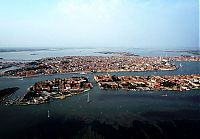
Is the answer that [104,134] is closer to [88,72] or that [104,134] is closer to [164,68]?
[88,72]

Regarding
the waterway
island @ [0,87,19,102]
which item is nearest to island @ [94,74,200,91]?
the waterway

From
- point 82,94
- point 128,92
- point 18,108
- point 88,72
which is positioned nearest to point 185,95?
point 128,92

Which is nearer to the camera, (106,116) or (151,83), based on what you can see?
(106,116)

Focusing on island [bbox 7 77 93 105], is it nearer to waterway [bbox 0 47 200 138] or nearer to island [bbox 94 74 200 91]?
waterway [bbox 0 47 200 138]

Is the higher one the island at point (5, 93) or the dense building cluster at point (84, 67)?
the dense building cluster at point (84, 67)

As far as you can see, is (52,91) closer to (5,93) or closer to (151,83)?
(5,93)

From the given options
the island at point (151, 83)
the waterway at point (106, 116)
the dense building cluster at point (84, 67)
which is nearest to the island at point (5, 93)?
the waterway at point (106, 116)

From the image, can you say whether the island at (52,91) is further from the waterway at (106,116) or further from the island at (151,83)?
the island at (151,83)

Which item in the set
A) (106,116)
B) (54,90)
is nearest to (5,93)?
(54,90)
